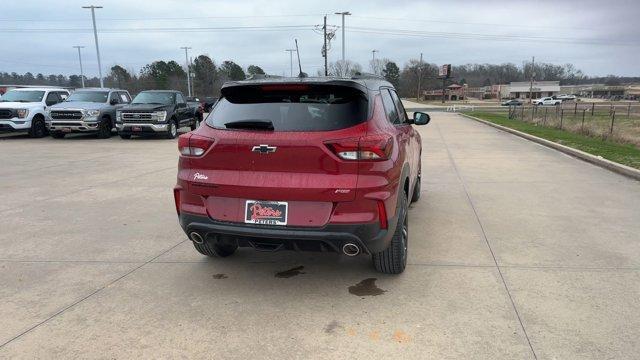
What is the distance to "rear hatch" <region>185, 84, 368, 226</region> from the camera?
3523 millimetres

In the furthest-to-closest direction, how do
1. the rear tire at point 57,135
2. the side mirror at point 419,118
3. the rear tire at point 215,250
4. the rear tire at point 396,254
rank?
the rear tire at point 57,135
the side mirror at point 419,118
the rear tire at point 215,250
the rear tire at point 396,254

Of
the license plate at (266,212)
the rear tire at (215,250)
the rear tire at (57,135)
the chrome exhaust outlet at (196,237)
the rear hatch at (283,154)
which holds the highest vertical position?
the rear hatch at (283,154)

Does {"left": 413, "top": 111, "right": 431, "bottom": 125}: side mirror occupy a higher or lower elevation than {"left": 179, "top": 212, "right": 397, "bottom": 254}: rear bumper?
higher

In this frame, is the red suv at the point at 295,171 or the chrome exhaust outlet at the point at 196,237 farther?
the chrome exhaust outlet at the point at 196,237

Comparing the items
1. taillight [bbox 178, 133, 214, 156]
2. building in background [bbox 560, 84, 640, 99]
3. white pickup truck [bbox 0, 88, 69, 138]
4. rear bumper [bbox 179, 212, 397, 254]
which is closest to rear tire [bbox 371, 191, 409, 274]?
rear bumper [bbox 179, 212, 397, 254]

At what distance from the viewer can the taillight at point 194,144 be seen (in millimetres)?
3791

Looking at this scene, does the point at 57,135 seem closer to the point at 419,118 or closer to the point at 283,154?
the point at 419,118

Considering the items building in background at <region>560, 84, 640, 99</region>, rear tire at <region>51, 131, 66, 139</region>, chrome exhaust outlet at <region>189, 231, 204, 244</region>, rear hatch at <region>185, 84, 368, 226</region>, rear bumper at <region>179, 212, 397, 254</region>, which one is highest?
rear hatch at <region>185, 84, 368, 226</region>

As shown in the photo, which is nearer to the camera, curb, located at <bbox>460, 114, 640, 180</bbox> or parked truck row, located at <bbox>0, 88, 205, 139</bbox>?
curb, located at <bbox>460, 114, 640, 180</bbox>

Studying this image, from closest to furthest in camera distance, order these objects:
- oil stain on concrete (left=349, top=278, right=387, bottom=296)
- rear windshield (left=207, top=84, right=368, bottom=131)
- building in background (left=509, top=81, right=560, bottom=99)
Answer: rear windshield (left=207, top=84, right=368, bottom=131), oil stain on concrete (left=349, top=278, right=387, bottom=296), building in background (left=509, top=81, right=560, bottom=99)

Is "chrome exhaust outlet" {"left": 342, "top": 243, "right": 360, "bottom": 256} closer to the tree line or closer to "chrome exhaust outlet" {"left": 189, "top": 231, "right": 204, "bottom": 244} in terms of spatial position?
"chrome exhaust outlet" {"left": 189, "top": 231, "right": 204, "bottom": 244}

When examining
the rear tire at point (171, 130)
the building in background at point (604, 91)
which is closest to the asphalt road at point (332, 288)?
the rear tire at point (171, 130)

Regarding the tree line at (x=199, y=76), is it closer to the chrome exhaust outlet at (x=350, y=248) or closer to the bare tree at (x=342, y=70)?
the bare tree at (x=342, y=70)

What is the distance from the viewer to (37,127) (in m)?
18.0
